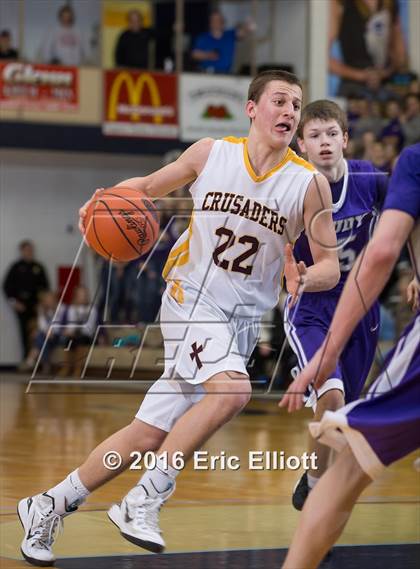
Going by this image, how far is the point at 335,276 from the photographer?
17.5 feet

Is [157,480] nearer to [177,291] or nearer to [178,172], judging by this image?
[177,291]

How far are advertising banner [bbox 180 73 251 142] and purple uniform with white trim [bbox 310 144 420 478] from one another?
1732 centimetres

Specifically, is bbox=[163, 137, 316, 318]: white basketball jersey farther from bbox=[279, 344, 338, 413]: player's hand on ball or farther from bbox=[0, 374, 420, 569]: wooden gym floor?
bbox=[279, 344, 338, 413]: player's hand on ball

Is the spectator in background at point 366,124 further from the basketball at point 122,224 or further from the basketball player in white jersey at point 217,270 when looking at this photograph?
the basketball player in white jersey at point 217,270

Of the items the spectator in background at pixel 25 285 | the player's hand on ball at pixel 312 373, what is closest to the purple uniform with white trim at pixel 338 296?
the player's hand on ball at pixel 312 373

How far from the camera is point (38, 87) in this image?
66.5ft

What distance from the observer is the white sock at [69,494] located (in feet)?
18.1

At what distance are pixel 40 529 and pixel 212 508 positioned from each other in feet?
6.39

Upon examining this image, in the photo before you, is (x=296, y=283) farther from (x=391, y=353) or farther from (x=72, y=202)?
(x=72, y=202)

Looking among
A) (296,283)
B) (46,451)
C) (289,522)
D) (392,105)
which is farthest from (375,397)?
(392,105)

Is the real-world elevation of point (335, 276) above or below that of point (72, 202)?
above

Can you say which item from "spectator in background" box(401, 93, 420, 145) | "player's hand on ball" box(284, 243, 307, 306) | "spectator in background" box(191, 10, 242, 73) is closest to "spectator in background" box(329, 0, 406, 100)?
"spectator in background" box(191, 10, 242, 73)

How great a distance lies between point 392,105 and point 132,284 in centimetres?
626

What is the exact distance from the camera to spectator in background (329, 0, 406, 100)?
21.7 metres
